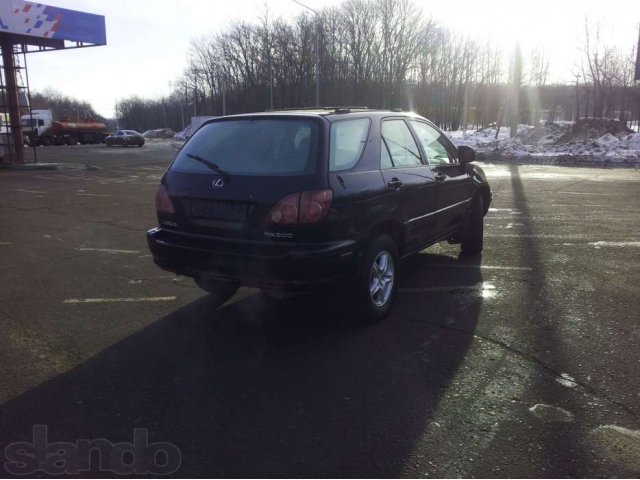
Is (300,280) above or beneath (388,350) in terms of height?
above

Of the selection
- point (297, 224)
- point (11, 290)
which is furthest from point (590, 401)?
point (11, 290)

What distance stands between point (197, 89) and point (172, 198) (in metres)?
75.7

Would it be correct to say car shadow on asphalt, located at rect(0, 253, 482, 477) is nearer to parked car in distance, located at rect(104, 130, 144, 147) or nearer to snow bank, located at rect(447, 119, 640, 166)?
snow bank, located at rect(447, 119, 640, 166)

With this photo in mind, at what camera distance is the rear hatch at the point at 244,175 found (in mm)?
4062

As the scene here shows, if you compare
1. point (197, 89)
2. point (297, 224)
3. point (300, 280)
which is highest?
point (197, 89)

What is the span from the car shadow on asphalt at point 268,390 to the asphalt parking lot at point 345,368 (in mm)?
13

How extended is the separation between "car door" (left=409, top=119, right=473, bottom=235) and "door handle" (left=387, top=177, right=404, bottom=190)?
86 centimetres

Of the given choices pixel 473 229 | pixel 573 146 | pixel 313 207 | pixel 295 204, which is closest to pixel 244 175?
pixel 295 204

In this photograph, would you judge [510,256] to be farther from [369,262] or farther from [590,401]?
[590,401]

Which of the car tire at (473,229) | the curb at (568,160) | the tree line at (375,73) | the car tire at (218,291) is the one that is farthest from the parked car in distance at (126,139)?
the car tire at (218,291)

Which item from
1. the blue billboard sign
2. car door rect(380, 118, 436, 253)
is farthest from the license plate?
the blue billboard sign

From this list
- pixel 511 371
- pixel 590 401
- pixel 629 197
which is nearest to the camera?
pixel 590 401

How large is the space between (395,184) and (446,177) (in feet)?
4.17

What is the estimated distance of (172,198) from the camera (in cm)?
458
